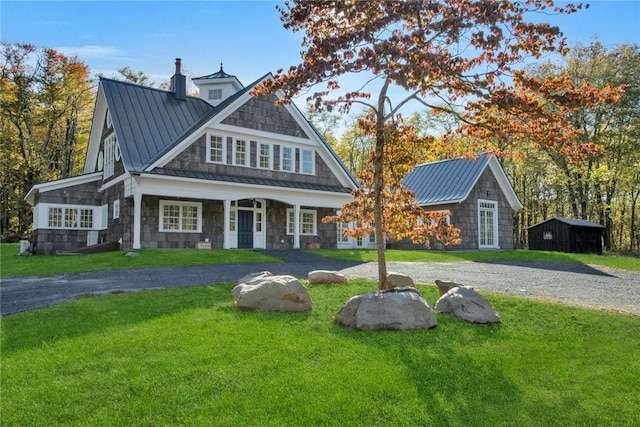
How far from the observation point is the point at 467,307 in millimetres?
6262

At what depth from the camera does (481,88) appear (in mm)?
6480

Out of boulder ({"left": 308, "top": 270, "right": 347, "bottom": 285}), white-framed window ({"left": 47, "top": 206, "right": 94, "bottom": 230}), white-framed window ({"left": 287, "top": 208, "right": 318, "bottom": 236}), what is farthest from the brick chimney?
boulder ({"left": 308, "top": 270, "right": 347, "bottom": 285})

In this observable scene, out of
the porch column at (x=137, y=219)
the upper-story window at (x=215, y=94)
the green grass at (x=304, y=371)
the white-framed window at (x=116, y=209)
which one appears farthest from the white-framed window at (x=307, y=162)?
the green grass at (x=304, y=371)

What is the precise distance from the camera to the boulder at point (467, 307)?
20.1 ft

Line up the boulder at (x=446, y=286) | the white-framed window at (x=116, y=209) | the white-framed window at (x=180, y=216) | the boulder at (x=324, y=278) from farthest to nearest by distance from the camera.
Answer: the white-framed window at (x=116, y=209) < the white-framed window at (x=180, y=216) < the boulder at (x=324, y=278) < the boulder at (x=446, y=286)

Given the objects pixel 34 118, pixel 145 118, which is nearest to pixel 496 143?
pixel 145 118

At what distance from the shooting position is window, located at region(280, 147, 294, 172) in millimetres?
20917

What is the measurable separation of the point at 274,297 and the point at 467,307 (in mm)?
2592

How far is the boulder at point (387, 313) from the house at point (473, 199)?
17.0 m

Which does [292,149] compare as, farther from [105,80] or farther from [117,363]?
[117,363]

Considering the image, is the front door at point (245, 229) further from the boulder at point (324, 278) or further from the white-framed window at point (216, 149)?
the boulder at point (324, 278)

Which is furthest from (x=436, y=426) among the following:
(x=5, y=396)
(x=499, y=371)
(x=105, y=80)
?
(x=105, y=80)

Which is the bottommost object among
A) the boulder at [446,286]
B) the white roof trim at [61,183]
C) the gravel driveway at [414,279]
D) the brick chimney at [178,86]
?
the gravel driveway at [414,279]

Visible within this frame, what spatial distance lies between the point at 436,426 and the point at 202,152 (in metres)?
16.6
